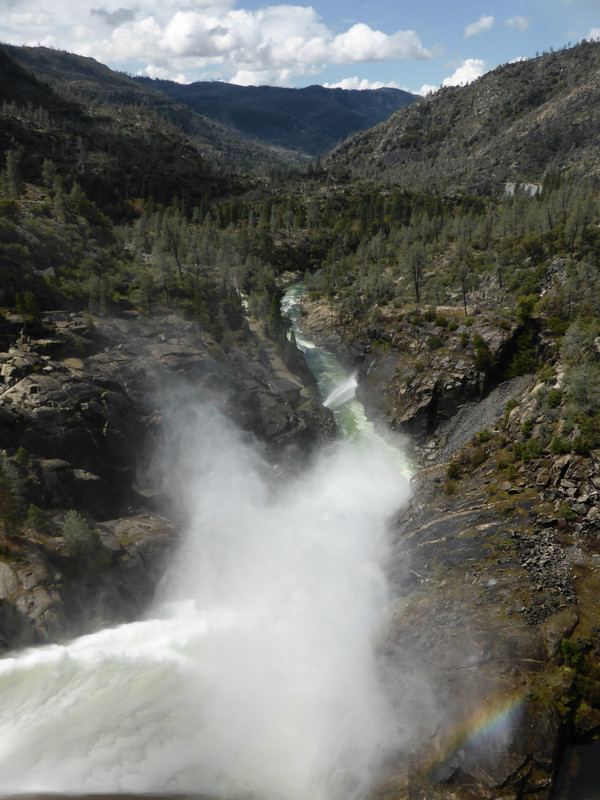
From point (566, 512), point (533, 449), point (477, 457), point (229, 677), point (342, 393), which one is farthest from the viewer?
point (342, 393)

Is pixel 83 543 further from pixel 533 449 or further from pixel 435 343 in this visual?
pixel 435 343

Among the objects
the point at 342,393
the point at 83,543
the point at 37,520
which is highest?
the point at 37,520

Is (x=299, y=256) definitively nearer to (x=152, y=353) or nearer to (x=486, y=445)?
(x=152, y=353)

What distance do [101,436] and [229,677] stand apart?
30.6 metres

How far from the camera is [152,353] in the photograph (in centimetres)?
6594

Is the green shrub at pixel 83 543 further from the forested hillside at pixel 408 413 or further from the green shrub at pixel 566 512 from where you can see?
the green shrub at pixel 566 512

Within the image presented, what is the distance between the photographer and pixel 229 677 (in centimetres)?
3597

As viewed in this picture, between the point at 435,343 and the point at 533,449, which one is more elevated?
the point at 435,343

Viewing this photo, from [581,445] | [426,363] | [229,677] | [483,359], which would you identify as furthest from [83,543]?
[483,359]

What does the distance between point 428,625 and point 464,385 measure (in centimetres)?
3994

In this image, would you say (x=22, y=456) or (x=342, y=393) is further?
(x=342, y=393)

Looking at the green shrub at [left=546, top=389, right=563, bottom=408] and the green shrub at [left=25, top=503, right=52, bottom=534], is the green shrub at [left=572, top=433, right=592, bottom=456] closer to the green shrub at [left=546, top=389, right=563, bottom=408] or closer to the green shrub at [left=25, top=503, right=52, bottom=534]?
the green shrub at [left=546, top=389, right=563, bottom=408]

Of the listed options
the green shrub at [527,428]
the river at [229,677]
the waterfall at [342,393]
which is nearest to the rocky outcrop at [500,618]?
the green shrub at [527,428]

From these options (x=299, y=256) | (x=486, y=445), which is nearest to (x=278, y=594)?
(x=486, y=445)
